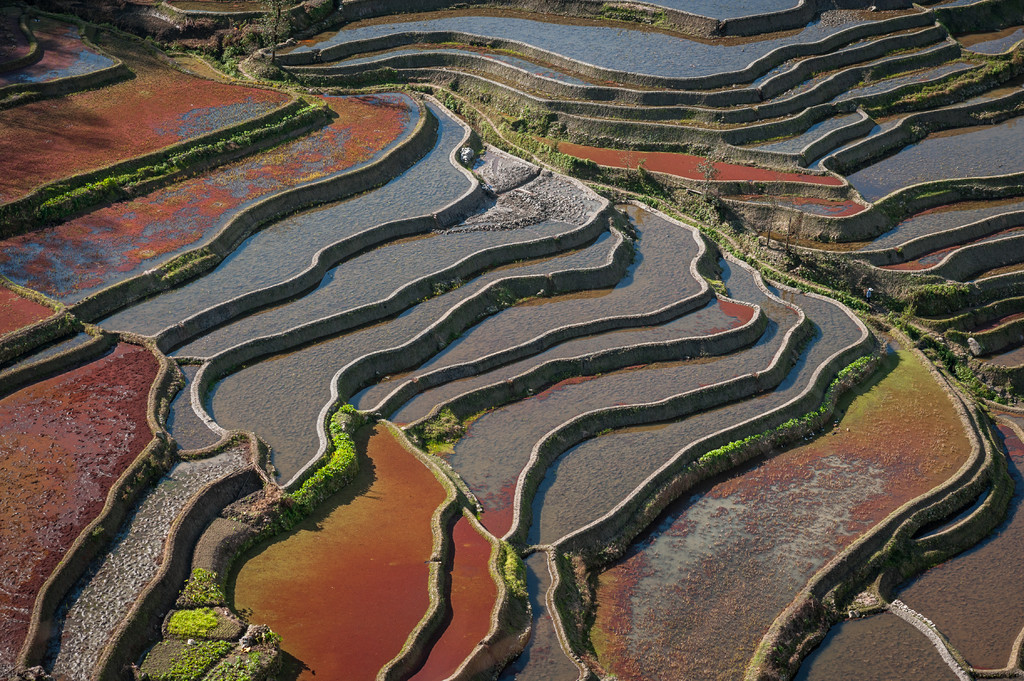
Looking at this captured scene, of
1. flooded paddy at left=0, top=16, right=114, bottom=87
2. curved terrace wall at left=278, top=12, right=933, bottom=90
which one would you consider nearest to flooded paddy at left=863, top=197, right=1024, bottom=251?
curved terrace wall at left=278, top=12, right=933, bottom=90

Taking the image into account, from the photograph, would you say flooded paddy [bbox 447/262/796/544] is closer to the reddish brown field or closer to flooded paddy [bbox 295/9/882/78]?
flooded paddy [bbox 295/9/882/78]

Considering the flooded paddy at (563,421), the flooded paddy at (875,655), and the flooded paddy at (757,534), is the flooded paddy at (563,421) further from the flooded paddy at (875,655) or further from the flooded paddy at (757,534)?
the flooded paddy at (875,655)

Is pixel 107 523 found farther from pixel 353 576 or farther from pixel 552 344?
pixel 552 344

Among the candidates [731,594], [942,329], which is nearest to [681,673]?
[731,594]

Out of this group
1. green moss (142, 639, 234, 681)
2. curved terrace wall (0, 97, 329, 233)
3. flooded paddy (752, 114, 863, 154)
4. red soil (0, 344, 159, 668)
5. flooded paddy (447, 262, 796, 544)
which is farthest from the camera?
flooded paddy (752, 114, 863, 154)

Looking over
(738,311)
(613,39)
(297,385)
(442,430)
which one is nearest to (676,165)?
(738,311)

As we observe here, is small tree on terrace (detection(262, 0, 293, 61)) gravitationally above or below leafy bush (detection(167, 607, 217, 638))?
above

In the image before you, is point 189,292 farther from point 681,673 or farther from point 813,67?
point 813,67
